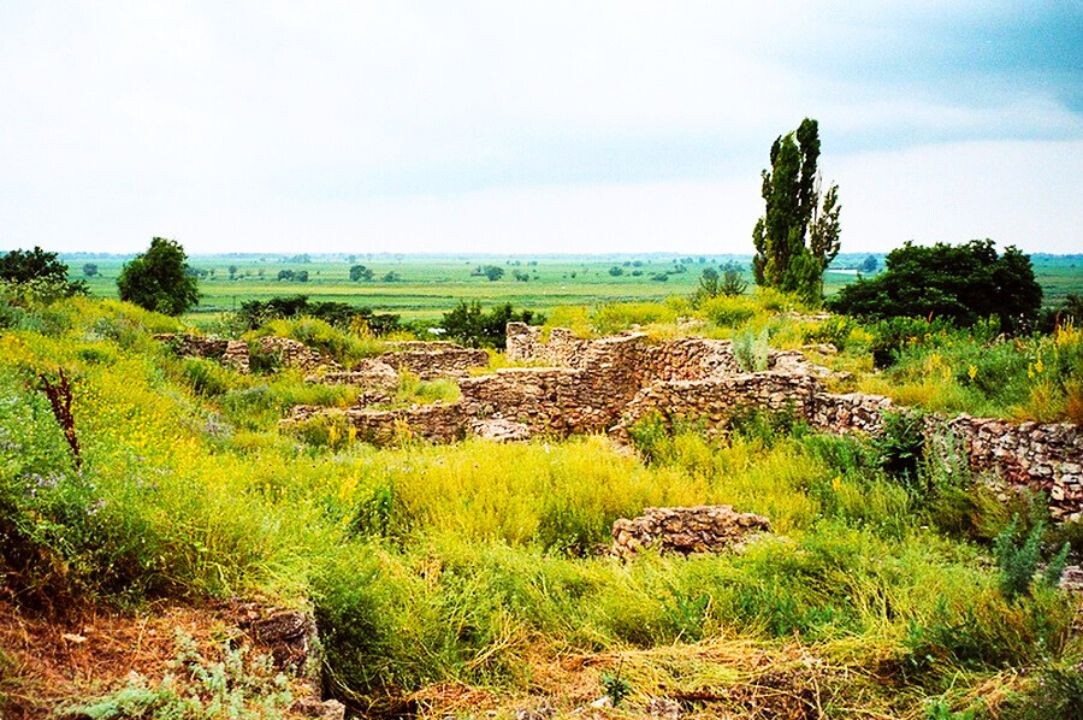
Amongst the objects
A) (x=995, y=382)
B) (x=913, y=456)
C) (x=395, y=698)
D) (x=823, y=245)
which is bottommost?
(x=395, y=698)

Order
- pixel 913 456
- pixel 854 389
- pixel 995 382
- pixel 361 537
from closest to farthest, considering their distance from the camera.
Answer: pixel 361 537
pixel 913 456
pixel 995 382
pixel 854 389

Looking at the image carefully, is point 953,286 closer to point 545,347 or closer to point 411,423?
point 545,347

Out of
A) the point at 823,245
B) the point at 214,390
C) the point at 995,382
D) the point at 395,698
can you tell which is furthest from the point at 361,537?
the point at 823,245

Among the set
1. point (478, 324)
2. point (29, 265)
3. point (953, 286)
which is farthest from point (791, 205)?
point (29, 265)

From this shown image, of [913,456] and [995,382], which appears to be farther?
[995,382]

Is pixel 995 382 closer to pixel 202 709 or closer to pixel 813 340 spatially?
pixel 813 340

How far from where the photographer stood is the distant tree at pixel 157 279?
37625mm

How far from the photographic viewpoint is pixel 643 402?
10.5 m

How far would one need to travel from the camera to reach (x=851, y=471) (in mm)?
7465

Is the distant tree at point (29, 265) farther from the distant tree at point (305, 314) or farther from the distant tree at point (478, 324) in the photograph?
the distant tree at point (478, 324)

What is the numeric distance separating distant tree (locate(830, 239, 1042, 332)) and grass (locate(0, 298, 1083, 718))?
23640 mm

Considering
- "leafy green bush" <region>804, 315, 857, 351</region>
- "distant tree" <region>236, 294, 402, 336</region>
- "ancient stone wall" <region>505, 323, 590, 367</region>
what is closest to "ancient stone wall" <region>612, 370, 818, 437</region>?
"leafy green bush" <region>804, 315, 857, 351</region>

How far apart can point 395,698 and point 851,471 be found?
540 centimetres

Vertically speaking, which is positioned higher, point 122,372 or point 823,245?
point 823,245
